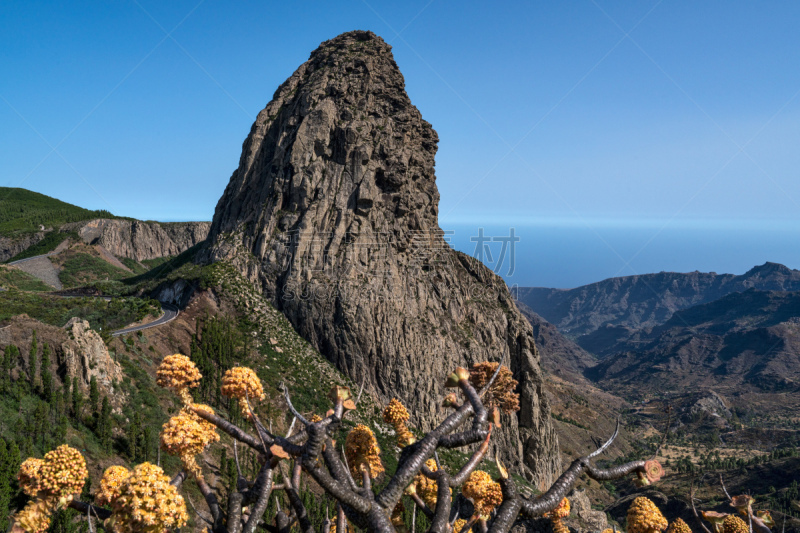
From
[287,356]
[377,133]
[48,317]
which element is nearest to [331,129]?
[377,133]

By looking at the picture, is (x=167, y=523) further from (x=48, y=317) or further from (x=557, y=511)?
(x=48, y=317)

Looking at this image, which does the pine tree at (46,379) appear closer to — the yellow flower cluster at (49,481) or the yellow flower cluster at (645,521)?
the yellow flower cluster at (49,481)

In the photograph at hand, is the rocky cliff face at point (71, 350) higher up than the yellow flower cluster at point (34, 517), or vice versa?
the yellow flower cluster at point (34, 517)

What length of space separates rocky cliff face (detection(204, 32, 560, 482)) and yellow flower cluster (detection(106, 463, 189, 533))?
1593 inches

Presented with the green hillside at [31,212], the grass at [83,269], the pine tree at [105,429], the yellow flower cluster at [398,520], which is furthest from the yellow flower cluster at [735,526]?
the green hillside at [31,212]

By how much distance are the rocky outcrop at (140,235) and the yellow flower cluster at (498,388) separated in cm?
11856

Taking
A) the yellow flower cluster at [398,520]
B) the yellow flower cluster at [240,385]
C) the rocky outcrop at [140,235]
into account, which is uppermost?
the rocky outcrop at [140,235]

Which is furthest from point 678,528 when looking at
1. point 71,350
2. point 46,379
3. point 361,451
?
point 71,350

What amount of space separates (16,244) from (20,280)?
1728 inches

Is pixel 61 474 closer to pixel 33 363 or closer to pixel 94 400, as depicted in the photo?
pixel 94 400

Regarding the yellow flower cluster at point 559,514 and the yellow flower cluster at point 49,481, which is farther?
the yellow flower cluster at point 559,514

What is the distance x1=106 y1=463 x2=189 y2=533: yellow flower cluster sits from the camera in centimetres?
454

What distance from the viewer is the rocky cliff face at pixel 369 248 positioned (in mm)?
46219

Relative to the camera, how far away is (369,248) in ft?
162
